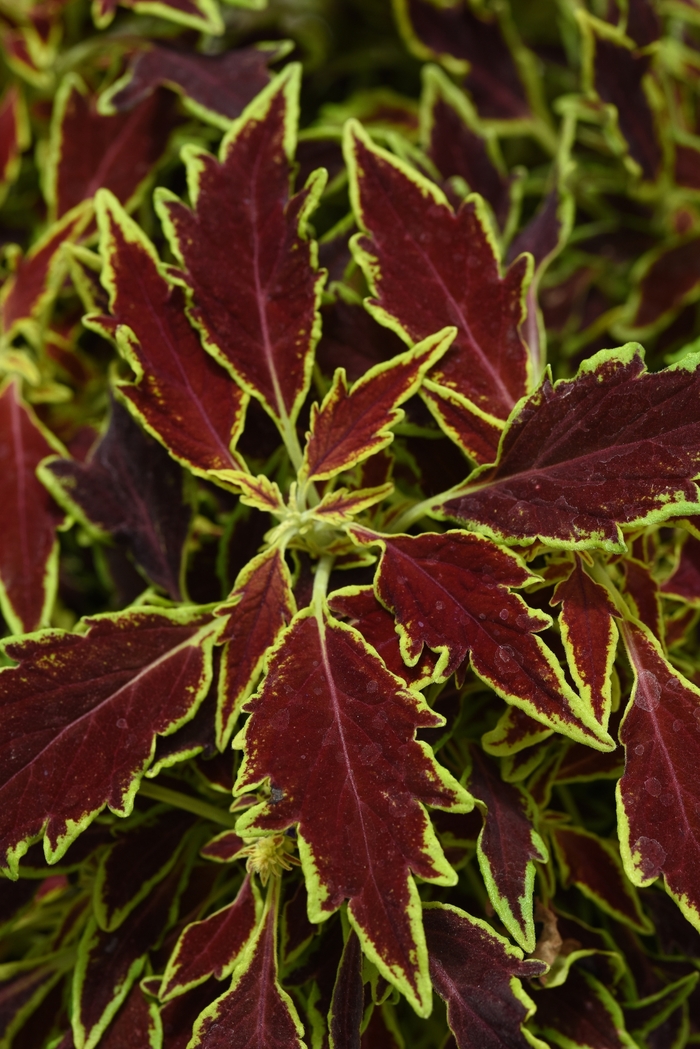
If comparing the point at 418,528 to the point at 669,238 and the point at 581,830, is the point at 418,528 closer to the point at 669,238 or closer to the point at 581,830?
the point at 581,830

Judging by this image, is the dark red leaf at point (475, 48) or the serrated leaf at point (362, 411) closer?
the serrated leaf at point (362, 411)

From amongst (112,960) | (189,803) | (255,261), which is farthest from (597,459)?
(112,960)

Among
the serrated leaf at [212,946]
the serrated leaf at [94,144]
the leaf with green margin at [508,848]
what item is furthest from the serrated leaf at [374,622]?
the serrated leaf at [94,144]

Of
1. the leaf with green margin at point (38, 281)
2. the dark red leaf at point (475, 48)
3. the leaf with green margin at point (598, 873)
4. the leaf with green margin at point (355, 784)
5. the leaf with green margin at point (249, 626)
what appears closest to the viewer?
the leaf with green margin at point (355, 784)

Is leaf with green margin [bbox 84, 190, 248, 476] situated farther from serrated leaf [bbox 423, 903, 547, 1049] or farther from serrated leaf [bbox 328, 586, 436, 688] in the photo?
serrated leaf [bbox 423, 903, 547, 1049]

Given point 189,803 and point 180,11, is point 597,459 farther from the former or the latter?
point 180,11

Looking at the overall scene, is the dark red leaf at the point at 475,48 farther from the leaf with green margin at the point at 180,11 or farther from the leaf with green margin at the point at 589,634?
the leaf with green margin at the point at 589,634
